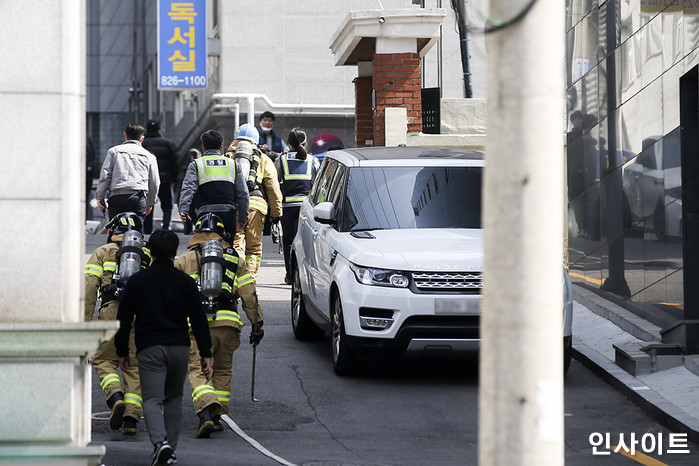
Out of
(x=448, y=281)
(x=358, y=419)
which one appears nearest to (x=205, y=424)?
(x=358, y=419)

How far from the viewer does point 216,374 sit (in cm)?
936

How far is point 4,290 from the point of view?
19.9ft

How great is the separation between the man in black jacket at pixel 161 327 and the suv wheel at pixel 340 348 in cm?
277

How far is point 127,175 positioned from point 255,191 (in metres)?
1.45

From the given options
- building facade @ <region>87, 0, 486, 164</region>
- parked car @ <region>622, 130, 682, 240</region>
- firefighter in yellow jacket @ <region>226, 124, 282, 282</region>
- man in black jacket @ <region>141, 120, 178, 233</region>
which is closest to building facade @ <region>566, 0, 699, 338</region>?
parked car @ <region>622, 130, 682, 240</region>

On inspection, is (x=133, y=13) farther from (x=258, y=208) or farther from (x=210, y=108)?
(x=258, y=208)

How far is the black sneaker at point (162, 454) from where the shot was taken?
7.88 meters

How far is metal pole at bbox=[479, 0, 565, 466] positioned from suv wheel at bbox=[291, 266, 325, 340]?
884cm

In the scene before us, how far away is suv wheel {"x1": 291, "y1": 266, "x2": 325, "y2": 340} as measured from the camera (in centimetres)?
1285

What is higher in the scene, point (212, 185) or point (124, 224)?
point (212, 185)

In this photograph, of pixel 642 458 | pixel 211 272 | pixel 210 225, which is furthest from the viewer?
pixel 210 225

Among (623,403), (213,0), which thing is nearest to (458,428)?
(623,403)

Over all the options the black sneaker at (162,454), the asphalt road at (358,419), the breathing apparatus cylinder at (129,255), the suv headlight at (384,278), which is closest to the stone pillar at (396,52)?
the asphalt road at (358,419)

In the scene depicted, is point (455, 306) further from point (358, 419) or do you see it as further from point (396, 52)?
point (396, 52)
